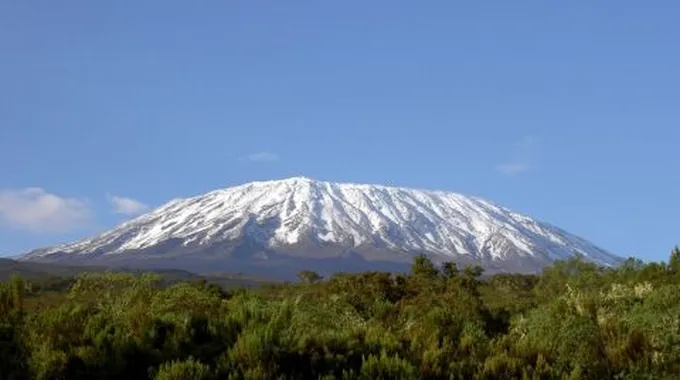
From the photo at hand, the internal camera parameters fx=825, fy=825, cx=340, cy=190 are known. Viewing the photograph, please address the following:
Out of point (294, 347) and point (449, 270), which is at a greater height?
point (449, 270)

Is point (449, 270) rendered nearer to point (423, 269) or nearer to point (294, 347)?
point (423, 269)

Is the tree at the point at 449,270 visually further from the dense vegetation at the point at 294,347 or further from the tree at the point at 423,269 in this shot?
the dense vegetation at the point at 294,347

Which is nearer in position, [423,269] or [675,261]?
[675,261]

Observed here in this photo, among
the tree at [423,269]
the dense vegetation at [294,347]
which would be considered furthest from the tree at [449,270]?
the dense vegetation at [294,347]

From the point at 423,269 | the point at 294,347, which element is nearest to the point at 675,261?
the point at 423,269

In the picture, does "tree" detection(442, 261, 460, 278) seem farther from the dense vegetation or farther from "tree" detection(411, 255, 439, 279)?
the dense vegetation

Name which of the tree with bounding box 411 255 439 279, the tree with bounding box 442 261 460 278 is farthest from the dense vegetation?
the tree with bounding box 442 261 460 278

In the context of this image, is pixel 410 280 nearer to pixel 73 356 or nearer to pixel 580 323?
pixel 580 323

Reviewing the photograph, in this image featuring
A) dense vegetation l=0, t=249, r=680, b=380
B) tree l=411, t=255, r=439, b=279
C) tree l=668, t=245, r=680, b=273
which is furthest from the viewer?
tree l=411, t=255, r=439, b=279

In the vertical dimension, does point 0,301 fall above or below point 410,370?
above

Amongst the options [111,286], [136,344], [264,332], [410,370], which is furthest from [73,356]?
[111,286]

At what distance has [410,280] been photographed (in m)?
44.6

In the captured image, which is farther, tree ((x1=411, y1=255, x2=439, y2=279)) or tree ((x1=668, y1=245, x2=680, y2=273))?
tree ((x1=411, y1=255, x2=439, y2=279))

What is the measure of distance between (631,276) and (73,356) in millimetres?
27202
